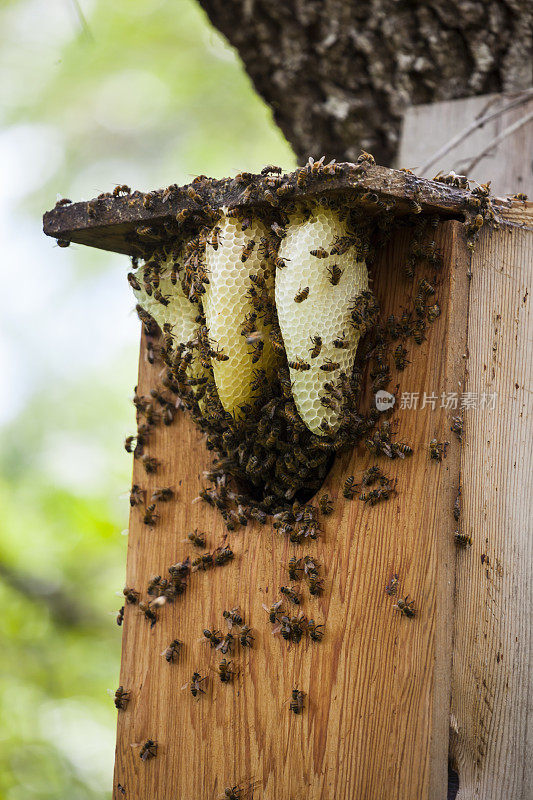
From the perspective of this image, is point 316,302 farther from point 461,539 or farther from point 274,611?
point 274,611

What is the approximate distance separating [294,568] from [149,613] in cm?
57

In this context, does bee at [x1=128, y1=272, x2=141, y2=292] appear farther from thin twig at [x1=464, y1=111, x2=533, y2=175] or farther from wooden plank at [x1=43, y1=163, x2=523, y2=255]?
thin twig at [x1=464, y1=111, x2=533, y2=175]

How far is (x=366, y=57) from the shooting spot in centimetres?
313

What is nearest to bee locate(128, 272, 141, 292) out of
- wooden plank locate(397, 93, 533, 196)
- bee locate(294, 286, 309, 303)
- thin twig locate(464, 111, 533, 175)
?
bee locate(294, 286, 309, 303)

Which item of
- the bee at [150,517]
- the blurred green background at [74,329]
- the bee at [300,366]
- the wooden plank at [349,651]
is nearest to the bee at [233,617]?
the wooden plank at [349,651]

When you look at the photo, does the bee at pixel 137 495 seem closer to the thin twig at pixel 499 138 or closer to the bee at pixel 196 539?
the bee at pixel 196 539

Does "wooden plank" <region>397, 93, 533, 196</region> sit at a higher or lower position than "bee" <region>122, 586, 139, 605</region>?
higher

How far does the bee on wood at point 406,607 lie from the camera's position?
5.46ft

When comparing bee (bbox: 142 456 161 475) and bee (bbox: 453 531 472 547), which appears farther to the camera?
bee (bbox: 142 456 161 475)

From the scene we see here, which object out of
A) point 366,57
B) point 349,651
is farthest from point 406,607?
point 366,57

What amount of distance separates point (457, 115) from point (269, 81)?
3.28 feet

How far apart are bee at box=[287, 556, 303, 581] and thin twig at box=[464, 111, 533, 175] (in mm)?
1759

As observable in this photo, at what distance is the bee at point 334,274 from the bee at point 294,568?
2.43ft

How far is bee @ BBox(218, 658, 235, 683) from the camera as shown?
6.26 feet
